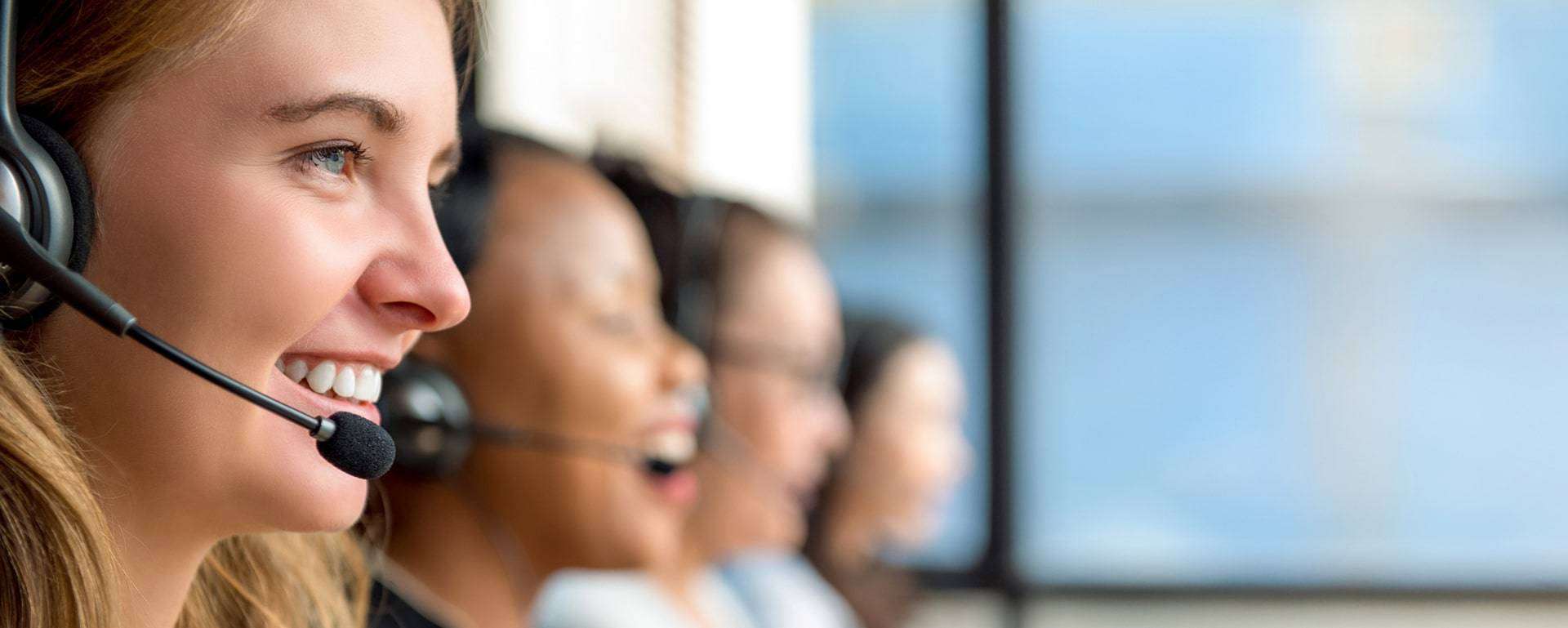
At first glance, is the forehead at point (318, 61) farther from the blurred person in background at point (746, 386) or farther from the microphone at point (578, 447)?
the blurred person in background at point (746, 386)

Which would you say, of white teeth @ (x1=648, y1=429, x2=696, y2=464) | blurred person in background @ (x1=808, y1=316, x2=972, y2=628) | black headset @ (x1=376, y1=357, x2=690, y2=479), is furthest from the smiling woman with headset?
blurred person in background @ (x1=808, y1=316, x2=972, y2=628)

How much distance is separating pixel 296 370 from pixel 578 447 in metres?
0.66

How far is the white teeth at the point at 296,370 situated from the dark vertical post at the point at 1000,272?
2920mm

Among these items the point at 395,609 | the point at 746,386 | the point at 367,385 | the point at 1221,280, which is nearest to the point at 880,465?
the point at 746,386

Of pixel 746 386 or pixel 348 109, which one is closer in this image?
pixel 348 109

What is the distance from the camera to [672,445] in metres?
1.57

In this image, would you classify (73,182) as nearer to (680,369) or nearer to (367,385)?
(367,385)

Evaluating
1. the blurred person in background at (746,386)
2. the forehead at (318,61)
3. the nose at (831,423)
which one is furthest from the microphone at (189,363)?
the nose at (831,423)

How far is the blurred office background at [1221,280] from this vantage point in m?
3.68

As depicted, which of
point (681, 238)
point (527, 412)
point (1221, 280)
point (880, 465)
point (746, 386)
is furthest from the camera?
point (1221, 280)

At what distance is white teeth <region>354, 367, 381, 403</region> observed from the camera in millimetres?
808

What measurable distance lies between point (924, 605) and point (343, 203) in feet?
10.0

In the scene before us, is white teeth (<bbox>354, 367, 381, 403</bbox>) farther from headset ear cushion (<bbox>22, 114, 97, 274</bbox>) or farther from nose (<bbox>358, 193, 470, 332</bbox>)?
headset ear cushion (<bbox>22, 114, 97, 274</bbox>)

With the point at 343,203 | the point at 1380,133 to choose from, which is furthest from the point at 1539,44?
the point at 343,203
